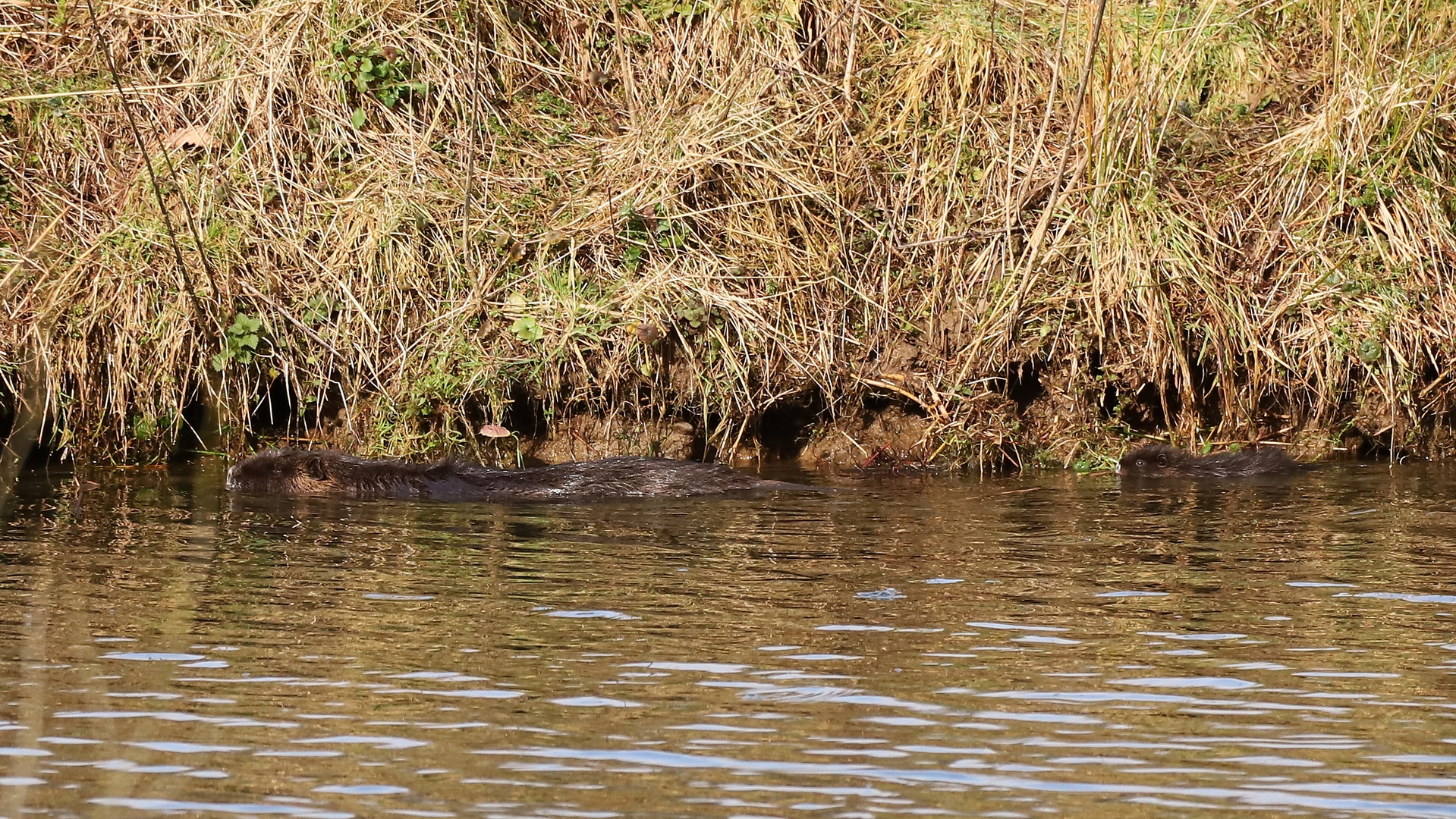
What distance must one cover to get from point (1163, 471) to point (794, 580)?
3682mm

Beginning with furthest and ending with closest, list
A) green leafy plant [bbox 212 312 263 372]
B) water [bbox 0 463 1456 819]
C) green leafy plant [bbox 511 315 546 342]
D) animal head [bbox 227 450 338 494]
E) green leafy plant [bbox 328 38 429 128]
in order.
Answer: green leafy plant [bbox 328 38 429 128]
green leafy plant [bbox 511 315 546 342]
green leafy plant [bbox 212 312 263 372]
animal head [bbox 227 450 338 494]
water [bbox 0 463 1456 819]

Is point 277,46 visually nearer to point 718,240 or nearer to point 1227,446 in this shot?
point 718,240

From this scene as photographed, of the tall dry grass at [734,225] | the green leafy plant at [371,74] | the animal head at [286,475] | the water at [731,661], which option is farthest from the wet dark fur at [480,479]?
the green leafy plant at [371,74]

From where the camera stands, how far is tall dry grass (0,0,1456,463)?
414 inches

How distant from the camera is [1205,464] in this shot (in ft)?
33.0

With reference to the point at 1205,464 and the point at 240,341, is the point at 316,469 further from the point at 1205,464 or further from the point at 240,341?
the point at 1205,464

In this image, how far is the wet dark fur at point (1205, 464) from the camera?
10031 mm

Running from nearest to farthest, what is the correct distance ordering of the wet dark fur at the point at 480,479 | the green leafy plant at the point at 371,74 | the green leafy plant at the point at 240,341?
1. the wet dark fur at the point at 480,479
2. the green leafy plant at the point at 240,341
3. the green leafy plant at the point at 371,74

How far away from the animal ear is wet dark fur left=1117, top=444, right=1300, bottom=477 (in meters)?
4.09

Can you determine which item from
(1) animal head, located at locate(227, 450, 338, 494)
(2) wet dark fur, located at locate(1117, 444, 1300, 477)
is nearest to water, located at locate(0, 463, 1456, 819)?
(1) animal head, located at locate(227, 450, 338, 494)

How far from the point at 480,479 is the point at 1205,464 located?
145 inches

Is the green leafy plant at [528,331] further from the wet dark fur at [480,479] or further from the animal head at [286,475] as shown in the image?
the animal head at [286,475]

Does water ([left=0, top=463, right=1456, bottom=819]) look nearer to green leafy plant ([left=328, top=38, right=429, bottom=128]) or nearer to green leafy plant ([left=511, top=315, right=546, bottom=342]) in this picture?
green leafy plant ([left=511, top=315, right=546, bottom=342])

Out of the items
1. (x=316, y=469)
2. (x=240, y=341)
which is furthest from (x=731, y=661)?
(x=240, y=341)
